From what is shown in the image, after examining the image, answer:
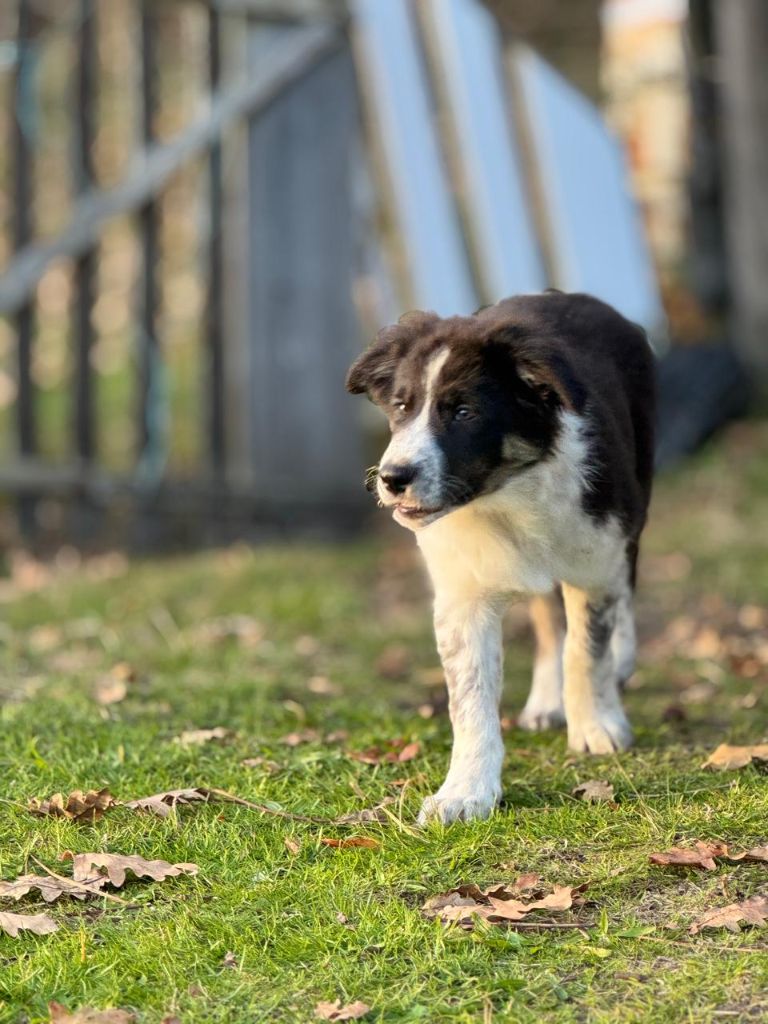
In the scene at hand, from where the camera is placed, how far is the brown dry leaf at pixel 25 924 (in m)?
3.65

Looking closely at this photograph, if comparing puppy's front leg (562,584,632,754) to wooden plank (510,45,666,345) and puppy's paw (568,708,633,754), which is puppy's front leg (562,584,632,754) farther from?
wooden plank (510,45,666,345)

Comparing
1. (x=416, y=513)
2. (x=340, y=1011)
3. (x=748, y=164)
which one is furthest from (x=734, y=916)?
(x=748, y=164)

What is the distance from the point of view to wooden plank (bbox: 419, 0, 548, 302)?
42.7 ft

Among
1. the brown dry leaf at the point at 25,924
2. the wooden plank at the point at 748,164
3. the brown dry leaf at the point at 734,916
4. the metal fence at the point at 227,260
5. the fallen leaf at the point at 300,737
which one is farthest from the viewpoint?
the wooden plank at the point at 748,164

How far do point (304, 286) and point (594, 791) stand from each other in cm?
706

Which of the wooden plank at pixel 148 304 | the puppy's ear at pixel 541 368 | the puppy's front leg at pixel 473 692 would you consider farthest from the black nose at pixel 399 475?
the wooden plank at pixel 148 304

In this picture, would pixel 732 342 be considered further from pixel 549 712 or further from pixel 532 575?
pixel 532 575

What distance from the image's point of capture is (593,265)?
14.8 metres

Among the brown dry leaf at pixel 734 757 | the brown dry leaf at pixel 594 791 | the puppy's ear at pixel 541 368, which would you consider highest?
the puppy's ear at pixel 541 368

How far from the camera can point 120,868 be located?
155 inches

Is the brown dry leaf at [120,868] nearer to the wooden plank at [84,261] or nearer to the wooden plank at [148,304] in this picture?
the wooden plank at [84,261]

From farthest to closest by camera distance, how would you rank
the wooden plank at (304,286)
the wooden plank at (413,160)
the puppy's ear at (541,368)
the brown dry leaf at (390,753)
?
the wooden plank at (413,160)
the wooden plank at (304,286)
the brown dry leaf at (390,753)
the puppy's ear at (541,368)

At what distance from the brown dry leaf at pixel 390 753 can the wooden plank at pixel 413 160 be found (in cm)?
723

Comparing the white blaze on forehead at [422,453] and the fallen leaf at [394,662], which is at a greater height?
the white blaze on forehead at [422,453]
